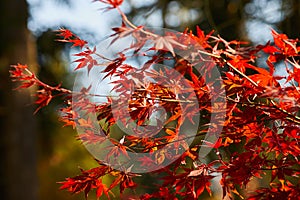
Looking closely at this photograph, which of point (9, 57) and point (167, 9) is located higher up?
point (167, 9)

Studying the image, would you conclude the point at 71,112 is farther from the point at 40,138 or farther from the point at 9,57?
the point at 40,138

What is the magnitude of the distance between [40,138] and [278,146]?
16.5 ft

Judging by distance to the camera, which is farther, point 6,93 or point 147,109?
point 6,93

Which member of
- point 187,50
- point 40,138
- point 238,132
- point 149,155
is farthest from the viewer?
point 40,138

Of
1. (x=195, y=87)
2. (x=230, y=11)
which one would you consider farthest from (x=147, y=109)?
(x=230, y=11)

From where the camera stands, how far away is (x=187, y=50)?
40.8 inches

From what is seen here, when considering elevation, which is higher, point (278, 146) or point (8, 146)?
point (278, 146)

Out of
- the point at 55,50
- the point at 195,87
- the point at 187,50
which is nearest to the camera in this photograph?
the point at 187,50

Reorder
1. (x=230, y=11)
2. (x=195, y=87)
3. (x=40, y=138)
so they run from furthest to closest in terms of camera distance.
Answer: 1. (x=40, y=138)
2. (x=230, y=11)
3. (x=195, y=87)

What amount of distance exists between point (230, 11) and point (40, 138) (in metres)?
3.11

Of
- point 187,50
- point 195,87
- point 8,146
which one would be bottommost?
point 8,146

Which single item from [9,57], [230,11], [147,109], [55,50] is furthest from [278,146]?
[55,50]

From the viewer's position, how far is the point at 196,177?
1.26 metres

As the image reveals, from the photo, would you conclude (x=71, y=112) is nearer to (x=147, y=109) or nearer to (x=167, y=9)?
(x=147, y=109)
